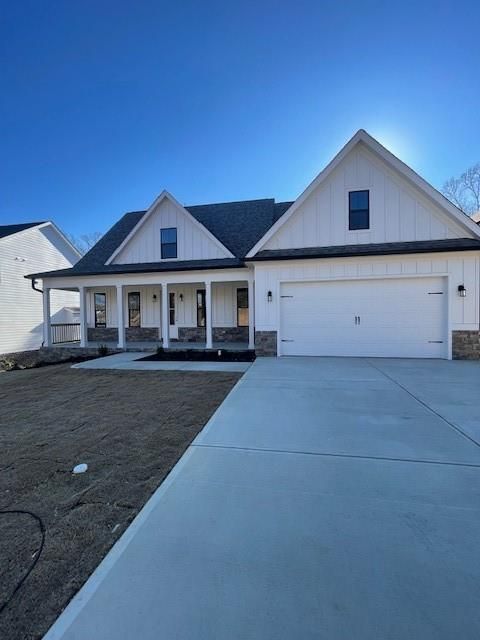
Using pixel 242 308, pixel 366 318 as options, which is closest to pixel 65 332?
pixel 242 308

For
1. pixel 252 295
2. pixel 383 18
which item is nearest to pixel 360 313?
pixel 252 295

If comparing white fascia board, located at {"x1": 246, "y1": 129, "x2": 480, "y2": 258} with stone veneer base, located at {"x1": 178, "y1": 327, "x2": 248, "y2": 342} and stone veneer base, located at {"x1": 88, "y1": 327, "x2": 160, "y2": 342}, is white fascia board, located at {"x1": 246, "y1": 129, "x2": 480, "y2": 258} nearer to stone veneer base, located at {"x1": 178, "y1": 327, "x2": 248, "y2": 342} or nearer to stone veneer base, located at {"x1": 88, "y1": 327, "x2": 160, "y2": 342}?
stone veneer base, located at {"x1": 178, "y1": 327, "x2": 248, "y2": 342}

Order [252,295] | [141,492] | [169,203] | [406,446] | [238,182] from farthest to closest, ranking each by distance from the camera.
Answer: [238,182]
[169,203]
[252,295]
[406,446]
[141,492]

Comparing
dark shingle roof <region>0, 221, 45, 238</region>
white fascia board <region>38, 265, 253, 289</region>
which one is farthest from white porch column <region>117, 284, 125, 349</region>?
dark shingle roof <region>0, 221, 45, 238</region>

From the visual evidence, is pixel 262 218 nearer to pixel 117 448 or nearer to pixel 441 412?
pixel 441 412

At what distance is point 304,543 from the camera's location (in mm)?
2119

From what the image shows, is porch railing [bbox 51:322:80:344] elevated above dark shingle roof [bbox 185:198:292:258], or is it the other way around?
dark shingle roof [bbox 185:198:292:258]

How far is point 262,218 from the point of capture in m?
14.6

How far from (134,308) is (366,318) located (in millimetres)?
10710

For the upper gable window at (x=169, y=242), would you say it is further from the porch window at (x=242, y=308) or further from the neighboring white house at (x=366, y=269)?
the porch window at (x=242, y=308)

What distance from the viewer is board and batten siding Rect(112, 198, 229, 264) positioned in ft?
42.4

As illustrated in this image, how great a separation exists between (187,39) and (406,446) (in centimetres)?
1270

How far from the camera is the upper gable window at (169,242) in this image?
1329 centimetres

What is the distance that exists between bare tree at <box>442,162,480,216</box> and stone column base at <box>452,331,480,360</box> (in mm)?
18322
